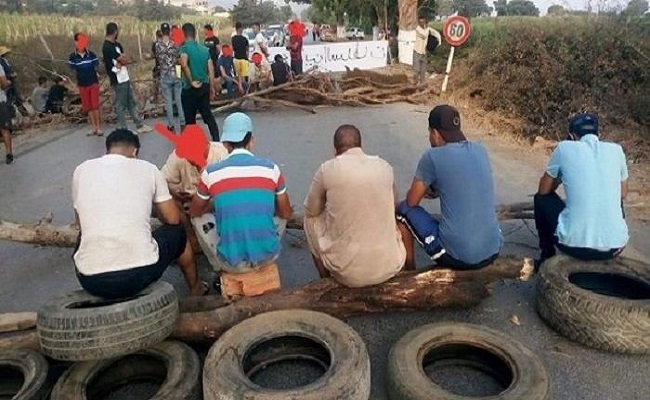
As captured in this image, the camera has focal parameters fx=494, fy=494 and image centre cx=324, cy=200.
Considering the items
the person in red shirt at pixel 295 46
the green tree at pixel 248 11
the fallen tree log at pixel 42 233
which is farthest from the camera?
the green tree at pixel 248 11

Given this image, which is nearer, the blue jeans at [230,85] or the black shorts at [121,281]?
the black shorts at [121,281]

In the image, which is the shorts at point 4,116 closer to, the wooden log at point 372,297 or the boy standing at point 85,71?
the boy standing at point 85,71

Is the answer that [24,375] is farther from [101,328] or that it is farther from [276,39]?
[276,39]

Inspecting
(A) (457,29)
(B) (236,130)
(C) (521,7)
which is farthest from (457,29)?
(C) (521,7)

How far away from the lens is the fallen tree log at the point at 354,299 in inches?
129

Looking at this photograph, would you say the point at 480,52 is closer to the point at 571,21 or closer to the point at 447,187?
the point at 571,21

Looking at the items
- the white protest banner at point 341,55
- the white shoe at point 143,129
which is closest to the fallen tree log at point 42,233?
the white shoe at point 143,129

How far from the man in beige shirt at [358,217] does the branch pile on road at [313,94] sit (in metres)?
9.28

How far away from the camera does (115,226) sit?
3068 mm

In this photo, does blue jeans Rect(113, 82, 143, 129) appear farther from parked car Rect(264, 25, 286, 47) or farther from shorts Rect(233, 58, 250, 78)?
parked car Rect(264, 25, 286, 47)

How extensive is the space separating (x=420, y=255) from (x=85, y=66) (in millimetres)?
8013

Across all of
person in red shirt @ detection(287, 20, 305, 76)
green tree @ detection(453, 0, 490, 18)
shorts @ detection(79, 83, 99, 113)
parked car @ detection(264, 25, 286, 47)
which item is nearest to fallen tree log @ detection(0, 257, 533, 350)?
shorts @ detection(79, 83, 99, 113)

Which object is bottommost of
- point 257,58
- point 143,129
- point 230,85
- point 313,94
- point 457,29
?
point 143,129

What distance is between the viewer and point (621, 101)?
30.3 ft
